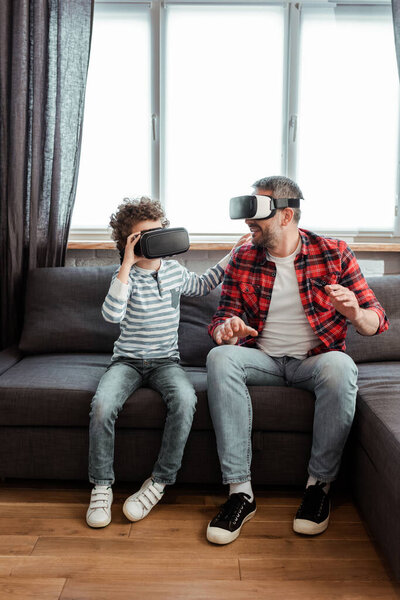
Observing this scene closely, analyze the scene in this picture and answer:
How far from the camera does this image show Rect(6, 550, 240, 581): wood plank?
1376 mm

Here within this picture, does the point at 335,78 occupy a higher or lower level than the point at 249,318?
higher

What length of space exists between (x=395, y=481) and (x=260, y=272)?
33.3 inches

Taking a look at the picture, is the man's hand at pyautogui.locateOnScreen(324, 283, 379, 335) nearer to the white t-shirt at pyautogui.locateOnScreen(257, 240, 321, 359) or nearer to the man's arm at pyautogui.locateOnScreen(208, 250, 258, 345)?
the white t-shirt at pyautogui.locateOnScreen(257, 240, 321, 359)

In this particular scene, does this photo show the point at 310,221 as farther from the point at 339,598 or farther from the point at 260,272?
the point at 339,598

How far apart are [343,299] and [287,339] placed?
12.4 inches

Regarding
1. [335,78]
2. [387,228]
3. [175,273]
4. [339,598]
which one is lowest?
[339,598]

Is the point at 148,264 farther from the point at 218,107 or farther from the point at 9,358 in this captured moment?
the point at 218,107

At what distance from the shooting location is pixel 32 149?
2416 millimetres

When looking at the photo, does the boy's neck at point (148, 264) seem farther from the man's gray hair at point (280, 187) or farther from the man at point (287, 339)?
the man's gray hair at point (280, 187)

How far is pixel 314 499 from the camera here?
1.59 meters

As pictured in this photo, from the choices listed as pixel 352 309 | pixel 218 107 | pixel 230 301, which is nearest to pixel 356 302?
pixel 352 309

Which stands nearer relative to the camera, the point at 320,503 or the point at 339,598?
the point at 339,598

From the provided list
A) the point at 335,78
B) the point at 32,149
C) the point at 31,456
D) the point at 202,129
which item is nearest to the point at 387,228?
the point at 335,78

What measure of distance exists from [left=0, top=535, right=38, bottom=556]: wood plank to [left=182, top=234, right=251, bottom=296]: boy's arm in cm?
94
